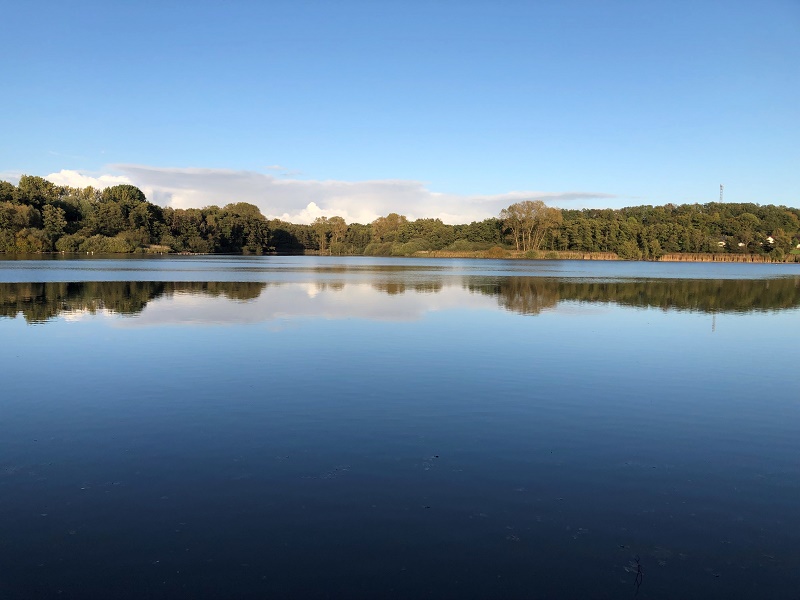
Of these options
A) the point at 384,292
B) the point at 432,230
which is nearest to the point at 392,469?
the point at 384,292

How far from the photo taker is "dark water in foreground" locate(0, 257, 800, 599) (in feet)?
15.7

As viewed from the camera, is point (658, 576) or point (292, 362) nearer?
point (658, 576)

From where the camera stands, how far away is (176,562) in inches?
190

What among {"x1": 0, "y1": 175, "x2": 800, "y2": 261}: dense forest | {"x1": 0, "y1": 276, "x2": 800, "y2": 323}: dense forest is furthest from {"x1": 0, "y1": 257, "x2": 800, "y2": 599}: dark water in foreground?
{"x1": 0, "y1": 175, "x2": 800, "y2": 261}: dense forest

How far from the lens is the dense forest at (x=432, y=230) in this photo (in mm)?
107562

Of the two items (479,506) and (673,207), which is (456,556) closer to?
(479,506)

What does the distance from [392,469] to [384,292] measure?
26.3 m

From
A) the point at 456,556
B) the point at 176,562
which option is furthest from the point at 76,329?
the point at 456,556

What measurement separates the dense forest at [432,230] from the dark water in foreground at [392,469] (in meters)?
105

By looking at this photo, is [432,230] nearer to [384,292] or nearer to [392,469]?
[384,292]

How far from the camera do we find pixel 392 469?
6.81 metres

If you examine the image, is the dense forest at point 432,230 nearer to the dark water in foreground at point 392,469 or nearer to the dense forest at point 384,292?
the dense forest at point 384,292

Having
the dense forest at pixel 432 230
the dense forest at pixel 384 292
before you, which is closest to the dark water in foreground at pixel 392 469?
the dense forest at pixel 384 292

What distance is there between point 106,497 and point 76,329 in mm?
12641
